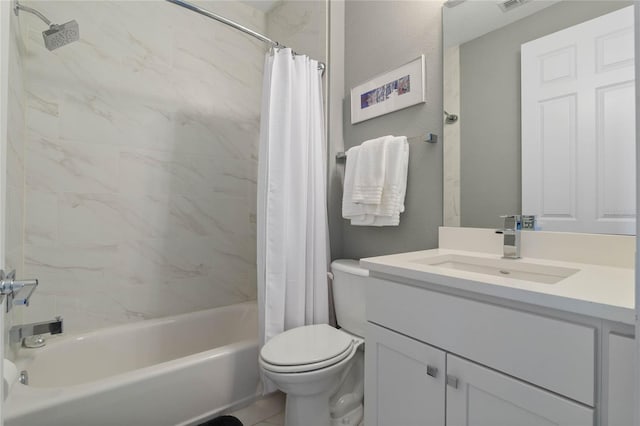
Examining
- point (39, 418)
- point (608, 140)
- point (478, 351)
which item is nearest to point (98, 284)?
point (39, 418)

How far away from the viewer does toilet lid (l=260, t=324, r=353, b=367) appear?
1.16 meters

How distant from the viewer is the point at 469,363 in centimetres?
79

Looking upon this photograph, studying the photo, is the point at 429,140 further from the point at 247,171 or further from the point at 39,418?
the point at 39,418

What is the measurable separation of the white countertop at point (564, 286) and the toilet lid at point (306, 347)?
43cm

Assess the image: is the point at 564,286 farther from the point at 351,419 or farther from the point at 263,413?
the point at 263,413

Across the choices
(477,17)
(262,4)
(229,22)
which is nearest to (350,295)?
(477,17)

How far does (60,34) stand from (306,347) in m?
1.64

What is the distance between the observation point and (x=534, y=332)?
2.24 ft

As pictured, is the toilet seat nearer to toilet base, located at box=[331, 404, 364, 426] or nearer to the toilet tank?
the toilet tank

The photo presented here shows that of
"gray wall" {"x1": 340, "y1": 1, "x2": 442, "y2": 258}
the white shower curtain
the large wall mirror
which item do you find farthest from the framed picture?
the white shower curtain

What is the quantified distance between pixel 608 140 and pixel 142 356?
2300mm

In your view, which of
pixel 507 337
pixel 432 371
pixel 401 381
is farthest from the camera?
pixel 401 381

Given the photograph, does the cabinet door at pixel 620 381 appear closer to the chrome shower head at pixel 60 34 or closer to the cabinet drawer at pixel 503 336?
the cabinet drawer at pixel 503 336

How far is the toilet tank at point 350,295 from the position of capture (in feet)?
4.75
